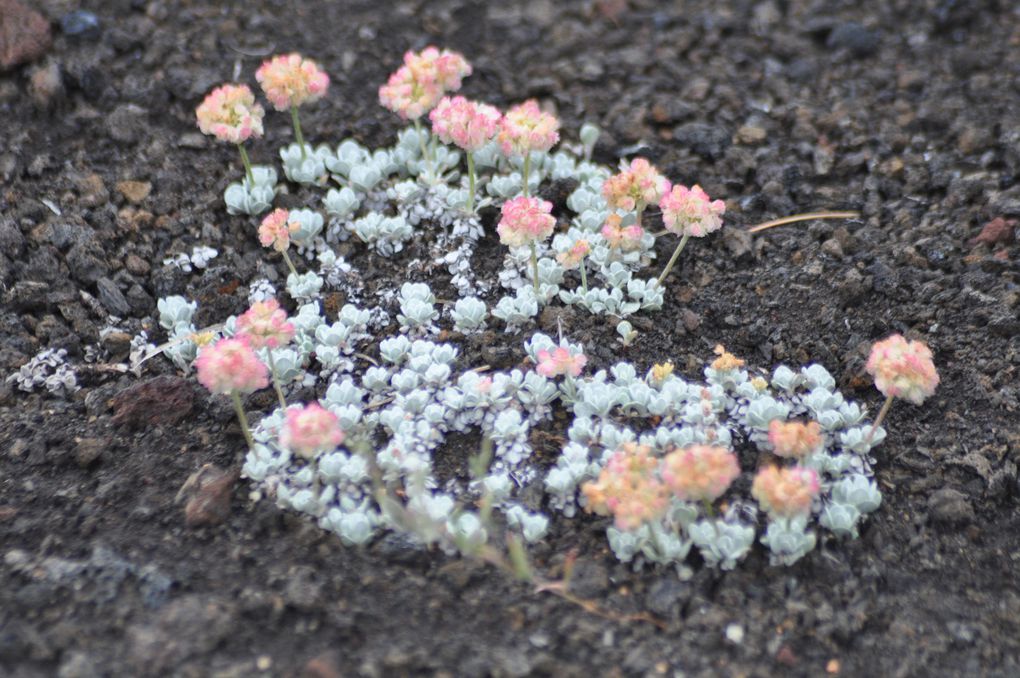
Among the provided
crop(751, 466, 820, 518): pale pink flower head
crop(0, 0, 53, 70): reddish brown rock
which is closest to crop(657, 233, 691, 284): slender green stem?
crop(751, 466, 820, 518): pale pink flower head

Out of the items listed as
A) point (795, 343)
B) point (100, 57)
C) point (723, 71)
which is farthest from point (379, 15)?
point (795, 343)

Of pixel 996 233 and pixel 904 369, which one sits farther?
pixel 996 233

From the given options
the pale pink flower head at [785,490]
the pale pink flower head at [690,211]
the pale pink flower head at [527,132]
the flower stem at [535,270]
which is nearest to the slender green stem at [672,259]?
the pale pink flower head at [690,211]

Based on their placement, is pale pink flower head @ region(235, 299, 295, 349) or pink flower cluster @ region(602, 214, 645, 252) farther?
pink flower cluster @ region(602, 214, 645, 252)

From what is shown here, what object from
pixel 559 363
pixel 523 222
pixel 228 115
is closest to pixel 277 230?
pixel 228 115

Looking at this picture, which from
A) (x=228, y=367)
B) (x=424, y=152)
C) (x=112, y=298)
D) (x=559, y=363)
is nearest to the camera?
(x=228, y=367)

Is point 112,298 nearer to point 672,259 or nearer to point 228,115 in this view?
point 228,115

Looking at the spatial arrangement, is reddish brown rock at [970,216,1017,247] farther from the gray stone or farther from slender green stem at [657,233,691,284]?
the gray stone
